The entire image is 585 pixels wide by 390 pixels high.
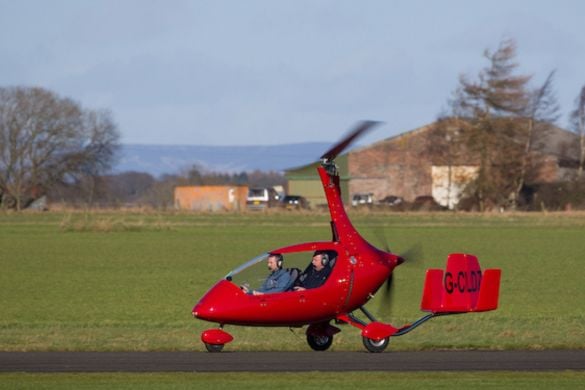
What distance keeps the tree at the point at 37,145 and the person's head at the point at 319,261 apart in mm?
96969

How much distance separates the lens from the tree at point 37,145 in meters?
116

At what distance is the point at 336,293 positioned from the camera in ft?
62.0

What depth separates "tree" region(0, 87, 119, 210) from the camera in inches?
4577

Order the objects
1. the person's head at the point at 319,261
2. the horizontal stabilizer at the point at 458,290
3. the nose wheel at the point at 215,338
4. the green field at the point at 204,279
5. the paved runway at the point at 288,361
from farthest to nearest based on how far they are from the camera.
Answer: the green field at the point at 204,279 < the horizontal stabilizer at the point at 458,290 < the person's head at the point at 319,261 < the nose wheel at the point at 215,338 < the paved runway at the point at 288,361

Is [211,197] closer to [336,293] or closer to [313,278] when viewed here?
[313,278]

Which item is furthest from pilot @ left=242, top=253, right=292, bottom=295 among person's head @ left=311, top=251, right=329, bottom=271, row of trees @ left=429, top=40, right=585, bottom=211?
row of trees @ left=429, top=40, right=585, bottom=211

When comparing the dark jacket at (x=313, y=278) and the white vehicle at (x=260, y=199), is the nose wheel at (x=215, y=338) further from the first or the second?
the white vehicle at (x=260, y=199)

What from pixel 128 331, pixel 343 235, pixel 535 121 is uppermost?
pixel 535 121

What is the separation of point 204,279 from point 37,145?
85846mm
